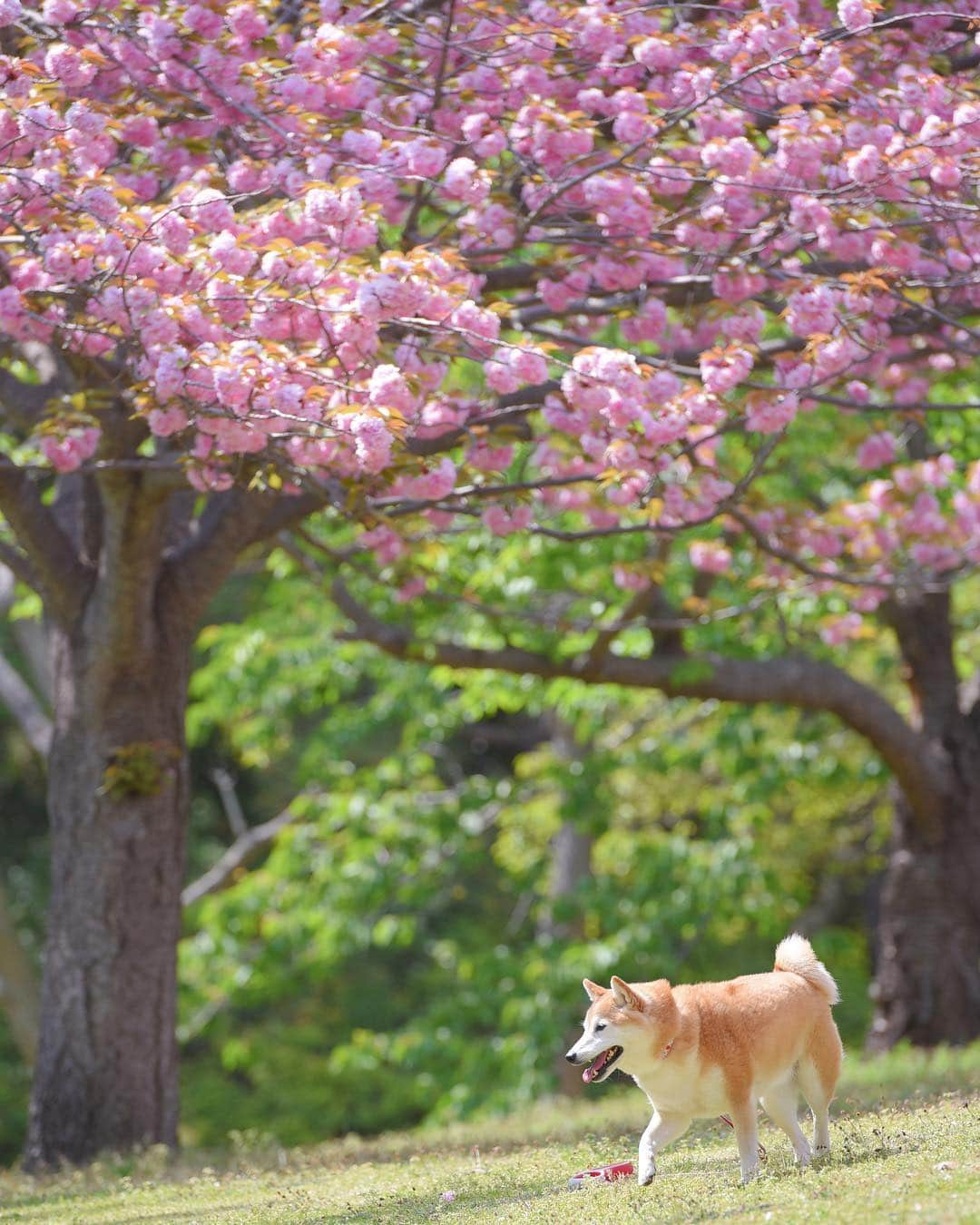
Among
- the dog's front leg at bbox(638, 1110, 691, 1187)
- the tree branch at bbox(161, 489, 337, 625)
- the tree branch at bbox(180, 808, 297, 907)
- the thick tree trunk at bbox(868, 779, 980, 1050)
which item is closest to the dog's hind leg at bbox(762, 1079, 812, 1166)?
the dog's front leg at bbox(638, 1110, 691, 1187)

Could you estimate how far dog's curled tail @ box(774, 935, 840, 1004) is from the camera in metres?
6.53

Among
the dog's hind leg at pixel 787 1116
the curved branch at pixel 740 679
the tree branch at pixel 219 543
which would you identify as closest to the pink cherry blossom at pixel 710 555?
the curved branch at pixel 740 679

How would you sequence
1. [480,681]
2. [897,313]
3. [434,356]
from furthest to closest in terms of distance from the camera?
[480,681] < [897,313] < [434,356]

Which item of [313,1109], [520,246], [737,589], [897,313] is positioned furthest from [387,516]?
[313,1109]

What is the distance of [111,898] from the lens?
33.3 feet

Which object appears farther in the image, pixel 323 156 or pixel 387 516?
pixel 387 516

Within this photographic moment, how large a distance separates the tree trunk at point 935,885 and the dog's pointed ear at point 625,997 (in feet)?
31.9

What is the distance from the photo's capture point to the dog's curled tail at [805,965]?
6.53 m

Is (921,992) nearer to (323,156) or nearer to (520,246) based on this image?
(520,246)

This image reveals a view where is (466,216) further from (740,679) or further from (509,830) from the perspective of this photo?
(509,830)

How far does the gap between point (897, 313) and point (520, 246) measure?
2114mm

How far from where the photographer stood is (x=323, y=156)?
8125mm

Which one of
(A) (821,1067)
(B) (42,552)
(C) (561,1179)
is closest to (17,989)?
(B) (42,552)

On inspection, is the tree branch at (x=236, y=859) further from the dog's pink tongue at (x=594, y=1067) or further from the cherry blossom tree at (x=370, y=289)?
the dog's pink tongue at (x=594, y=1067)
